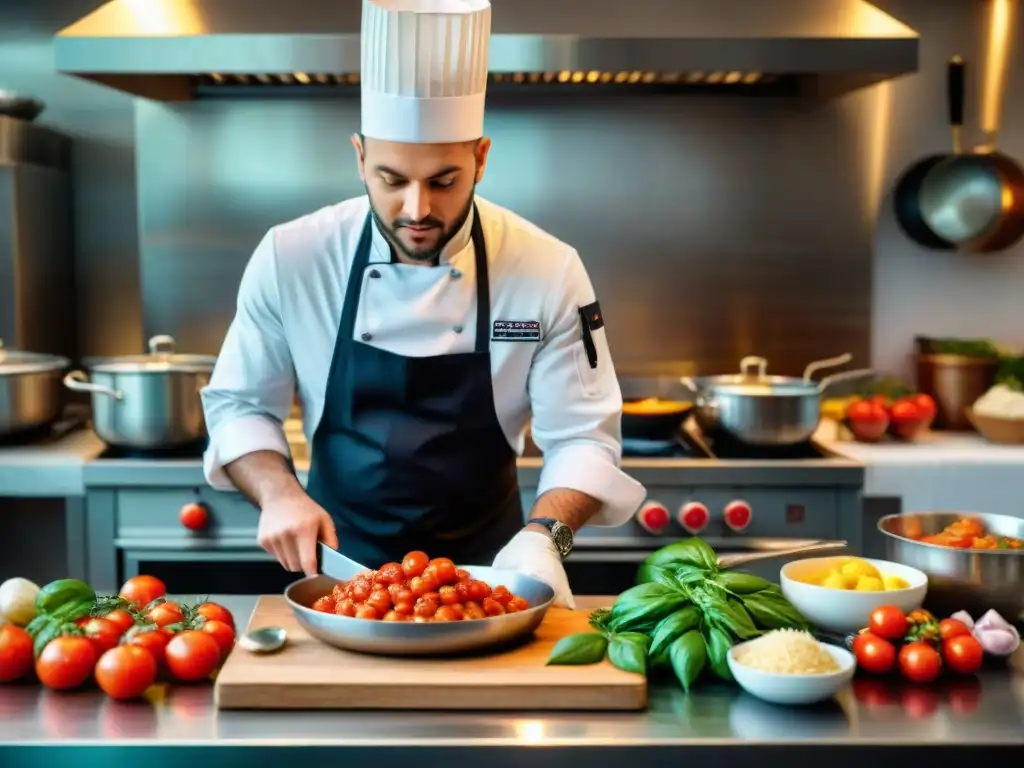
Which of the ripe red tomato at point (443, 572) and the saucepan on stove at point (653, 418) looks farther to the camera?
the saucepan on stove at point (653, 418)

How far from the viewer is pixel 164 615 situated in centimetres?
178

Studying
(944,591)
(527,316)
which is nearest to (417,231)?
(527,316)

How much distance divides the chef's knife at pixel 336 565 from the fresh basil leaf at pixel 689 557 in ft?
1.51

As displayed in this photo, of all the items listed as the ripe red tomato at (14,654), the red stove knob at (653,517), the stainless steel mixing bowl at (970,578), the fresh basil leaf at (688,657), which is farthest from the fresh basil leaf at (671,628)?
→ the red stove knob at (653,517)

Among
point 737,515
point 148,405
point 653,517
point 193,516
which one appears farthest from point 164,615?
point 737,515

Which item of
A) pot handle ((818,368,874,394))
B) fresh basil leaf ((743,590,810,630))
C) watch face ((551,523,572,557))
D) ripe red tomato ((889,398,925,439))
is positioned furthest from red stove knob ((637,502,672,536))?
fresh basil leaf ((743,590,810,630))

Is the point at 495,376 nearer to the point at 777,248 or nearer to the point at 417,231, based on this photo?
the point at 417,231

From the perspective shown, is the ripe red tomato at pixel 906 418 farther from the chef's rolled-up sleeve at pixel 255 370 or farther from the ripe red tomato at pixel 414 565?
the ripe red tomato at pixel 414 565

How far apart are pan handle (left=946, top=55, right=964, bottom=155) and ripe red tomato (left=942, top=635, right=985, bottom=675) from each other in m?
2.54

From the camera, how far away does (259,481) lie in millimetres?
2277

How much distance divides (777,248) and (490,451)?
178 centimetres

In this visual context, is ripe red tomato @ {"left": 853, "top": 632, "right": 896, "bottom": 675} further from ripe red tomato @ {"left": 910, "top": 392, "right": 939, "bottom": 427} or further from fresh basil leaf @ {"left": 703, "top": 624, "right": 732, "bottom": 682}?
ripe red tomato @ {"left": 910, "top": 392, "right": 939, "bottom": 427}

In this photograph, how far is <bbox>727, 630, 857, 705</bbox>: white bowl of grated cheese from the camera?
5.23 feet

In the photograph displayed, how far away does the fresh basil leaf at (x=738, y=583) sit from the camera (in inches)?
70.4
